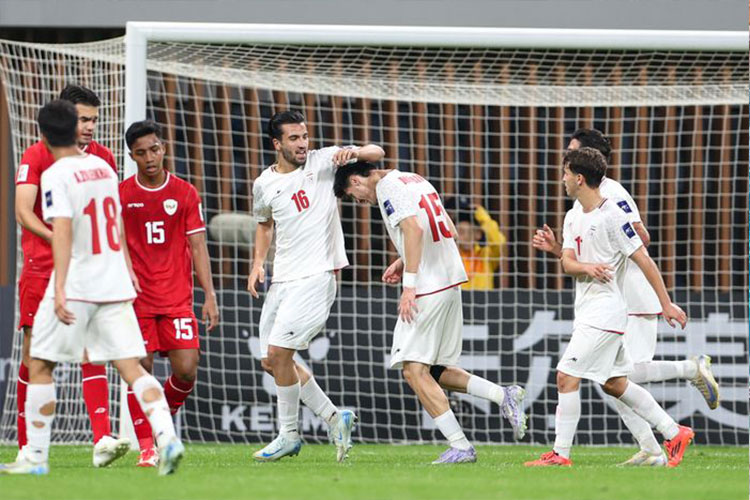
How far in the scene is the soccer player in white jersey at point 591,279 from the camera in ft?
24.5

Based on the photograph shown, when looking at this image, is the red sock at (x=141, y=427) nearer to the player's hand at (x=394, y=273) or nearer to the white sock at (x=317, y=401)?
the white sock at (x=317, y=401)

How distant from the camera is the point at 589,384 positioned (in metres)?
10.9

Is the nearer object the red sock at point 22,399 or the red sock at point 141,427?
the red sock at point 141,427

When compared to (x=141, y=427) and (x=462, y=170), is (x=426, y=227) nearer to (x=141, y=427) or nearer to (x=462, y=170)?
(x=141, y=427)

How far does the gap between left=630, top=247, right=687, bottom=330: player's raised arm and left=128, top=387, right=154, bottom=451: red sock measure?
2928 millimetres

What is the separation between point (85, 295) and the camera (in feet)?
20.5

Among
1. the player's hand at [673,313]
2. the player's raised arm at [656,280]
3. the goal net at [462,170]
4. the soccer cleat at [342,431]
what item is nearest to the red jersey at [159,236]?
the soccer cleat at [342,431]

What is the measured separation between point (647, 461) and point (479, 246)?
4.15 m

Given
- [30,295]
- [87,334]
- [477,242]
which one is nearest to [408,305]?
[87,334]

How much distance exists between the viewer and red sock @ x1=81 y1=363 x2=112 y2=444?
7488mm

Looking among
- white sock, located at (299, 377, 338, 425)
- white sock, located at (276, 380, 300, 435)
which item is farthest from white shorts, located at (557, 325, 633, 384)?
white sock, located at (276, 380, 300, 435)

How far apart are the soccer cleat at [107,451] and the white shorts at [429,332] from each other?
1.62 m

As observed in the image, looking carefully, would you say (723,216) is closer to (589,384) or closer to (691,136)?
(691,136)

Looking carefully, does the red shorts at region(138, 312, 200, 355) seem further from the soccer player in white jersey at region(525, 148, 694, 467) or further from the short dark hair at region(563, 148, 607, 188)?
the short dark hair at region(563, 148, 607, 188)
